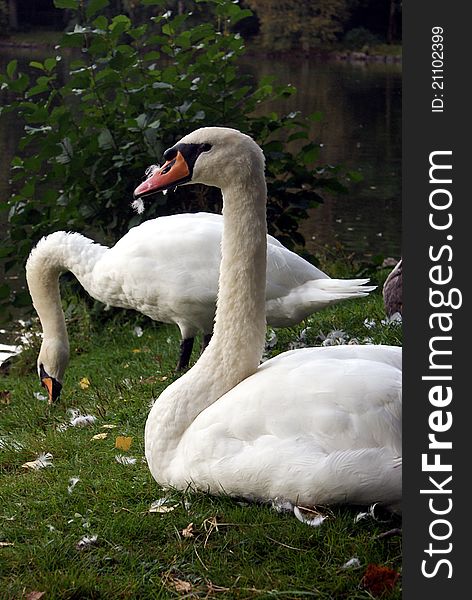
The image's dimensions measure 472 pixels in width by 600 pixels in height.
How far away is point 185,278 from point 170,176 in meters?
1.69

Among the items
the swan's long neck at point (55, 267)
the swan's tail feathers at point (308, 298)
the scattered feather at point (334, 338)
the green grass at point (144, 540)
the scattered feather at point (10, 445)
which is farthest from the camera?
the swan's long neck at point (55, 267)

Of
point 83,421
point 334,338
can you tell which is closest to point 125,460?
point 83,421

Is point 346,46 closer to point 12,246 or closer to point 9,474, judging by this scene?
point 12,246

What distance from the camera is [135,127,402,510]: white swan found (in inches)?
121

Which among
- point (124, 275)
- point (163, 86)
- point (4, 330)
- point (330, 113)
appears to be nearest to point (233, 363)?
point (124, 275)

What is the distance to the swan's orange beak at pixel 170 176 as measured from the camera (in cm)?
360

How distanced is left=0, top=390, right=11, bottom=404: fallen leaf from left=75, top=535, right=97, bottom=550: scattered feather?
318 centimetres

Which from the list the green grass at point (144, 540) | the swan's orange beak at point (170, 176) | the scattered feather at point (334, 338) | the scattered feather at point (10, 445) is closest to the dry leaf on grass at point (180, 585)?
the green grass at point (144, 540)

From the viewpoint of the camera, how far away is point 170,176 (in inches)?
142

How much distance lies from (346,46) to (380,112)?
28.2 meters

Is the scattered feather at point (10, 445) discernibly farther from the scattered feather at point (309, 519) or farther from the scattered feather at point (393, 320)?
the scattered feather at point (393, 320)

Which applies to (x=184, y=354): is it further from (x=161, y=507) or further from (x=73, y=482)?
(x=161, y=507)

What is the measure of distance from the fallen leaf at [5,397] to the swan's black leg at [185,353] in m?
1.31

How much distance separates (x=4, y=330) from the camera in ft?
29.9
